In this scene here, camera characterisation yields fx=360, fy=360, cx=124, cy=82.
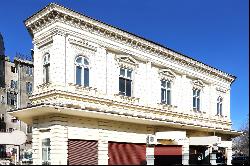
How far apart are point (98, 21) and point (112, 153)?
338 inches

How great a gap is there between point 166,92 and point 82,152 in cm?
1003

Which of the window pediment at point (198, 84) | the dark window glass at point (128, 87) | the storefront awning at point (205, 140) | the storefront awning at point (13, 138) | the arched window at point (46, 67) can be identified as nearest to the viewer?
the storefront awning at point (13, 138)

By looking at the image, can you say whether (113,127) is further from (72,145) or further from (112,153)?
(72,145)

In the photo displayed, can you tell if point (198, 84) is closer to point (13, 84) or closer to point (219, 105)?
point (219, 105)

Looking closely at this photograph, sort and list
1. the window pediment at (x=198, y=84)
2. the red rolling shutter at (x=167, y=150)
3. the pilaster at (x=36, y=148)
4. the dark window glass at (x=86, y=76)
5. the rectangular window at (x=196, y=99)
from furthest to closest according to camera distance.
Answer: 1. the rectangular window at (x=196, y=99)
2. the window pediment at (x=198, y=84)
3. the red rolling shutter at (x=167, y=150)
4. the dark window glass at (x=86, y=76)
5. the pilaster at (x=36, y=148)

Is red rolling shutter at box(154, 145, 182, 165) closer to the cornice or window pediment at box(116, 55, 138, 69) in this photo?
window pediment at box(116, 55, 138, 69)

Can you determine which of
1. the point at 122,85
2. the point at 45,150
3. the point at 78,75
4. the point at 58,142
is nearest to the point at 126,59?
the point at 122,85

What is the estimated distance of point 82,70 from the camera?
22.5 meters

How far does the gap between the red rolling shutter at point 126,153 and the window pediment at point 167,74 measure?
5858 mm

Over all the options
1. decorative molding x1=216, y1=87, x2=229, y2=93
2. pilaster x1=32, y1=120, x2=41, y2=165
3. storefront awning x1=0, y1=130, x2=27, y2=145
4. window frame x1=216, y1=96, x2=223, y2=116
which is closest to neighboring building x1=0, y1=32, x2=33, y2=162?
window frame x1=216, y1=96, x2=223, y2=116

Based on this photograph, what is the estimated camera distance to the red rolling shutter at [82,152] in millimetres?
20734

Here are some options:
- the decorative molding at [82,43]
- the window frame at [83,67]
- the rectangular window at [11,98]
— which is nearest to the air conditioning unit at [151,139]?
the window frame at [83,67]

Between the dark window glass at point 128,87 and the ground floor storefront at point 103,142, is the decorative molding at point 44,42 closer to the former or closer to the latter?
the ground floor storefront at point 103,142

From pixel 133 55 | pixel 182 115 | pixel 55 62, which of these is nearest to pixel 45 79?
pixel 55 62
